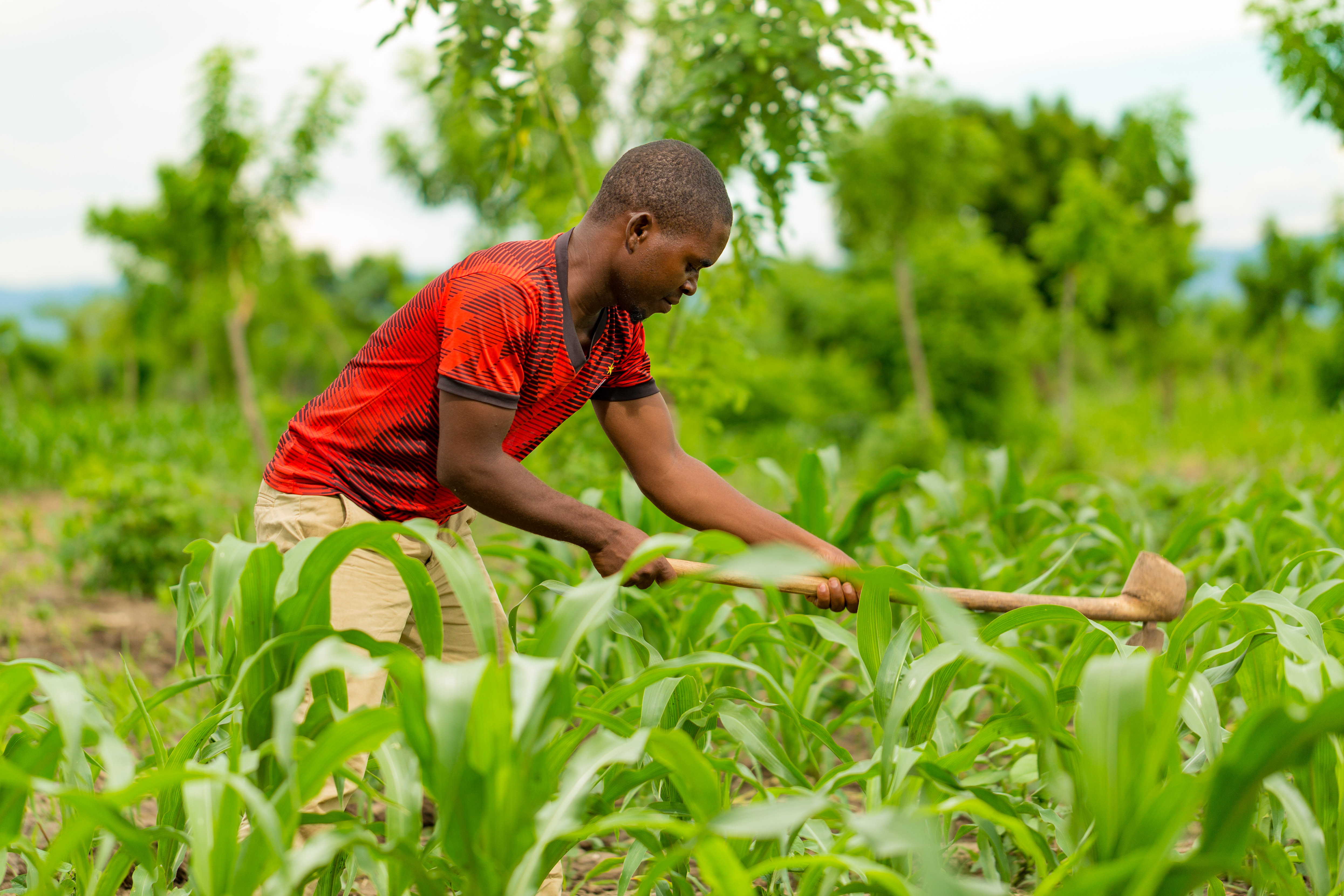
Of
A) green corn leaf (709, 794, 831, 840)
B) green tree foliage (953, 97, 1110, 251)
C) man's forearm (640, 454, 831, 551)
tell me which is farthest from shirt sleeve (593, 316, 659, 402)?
green tree foliage (953, 97, 1110, 251)

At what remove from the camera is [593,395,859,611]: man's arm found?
222 centimetres

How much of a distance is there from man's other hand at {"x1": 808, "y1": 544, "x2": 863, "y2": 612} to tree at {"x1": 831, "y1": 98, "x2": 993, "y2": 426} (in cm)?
833

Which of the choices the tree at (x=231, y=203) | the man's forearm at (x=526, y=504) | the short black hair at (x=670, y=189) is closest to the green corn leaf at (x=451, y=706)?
the man's forearm at (x=526, y=504)

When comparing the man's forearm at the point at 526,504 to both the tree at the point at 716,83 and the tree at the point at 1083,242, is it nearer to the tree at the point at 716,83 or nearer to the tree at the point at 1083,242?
the tree at the point at 716,83

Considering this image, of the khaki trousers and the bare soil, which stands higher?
the khaki trousers

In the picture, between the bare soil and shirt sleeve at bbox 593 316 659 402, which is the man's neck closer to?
shirt sleeve at bbox 593 316 659 402

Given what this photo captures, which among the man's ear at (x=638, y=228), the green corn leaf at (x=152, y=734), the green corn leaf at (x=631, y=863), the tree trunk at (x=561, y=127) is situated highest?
the tree trunk at (x=561, y=127)

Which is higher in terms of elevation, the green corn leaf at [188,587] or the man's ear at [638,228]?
the man's ear at [638,228]

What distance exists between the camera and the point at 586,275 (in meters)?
1.87

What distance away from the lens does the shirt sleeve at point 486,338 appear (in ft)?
5.63

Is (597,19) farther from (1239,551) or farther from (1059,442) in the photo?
(1059,442)

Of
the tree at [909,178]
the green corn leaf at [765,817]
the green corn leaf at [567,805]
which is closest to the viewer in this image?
the green corn leaf at [765,817]

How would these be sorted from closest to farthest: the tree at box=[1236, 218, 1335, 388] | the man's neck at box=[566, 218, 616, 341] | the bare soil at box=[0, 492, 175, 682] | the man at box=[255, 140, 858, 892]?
the man at box=[255, 140, 858, 892]
the man's neck at box=[566, 218, 616, 341]
the bare soil at box=[0, 492, 175, 682]
the tree at box=[1236, 218, 1335, 388]

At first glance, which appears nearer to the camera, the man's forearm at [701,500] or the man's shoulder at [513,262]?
the man's shoulder at [513,262]
